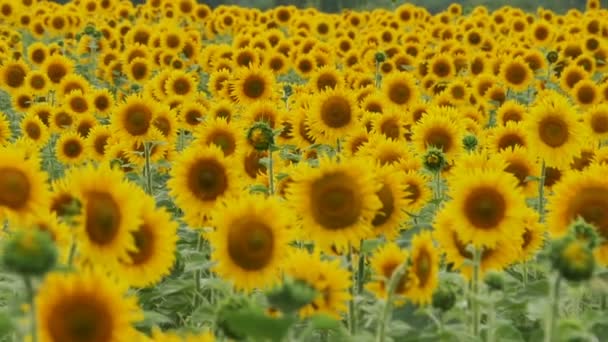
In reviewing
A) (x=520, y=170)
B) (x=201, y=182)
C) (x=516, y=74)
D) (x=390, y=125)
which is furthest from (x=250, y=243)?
(x=516, y=74)

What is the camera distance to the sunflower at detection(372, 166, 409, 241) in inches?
162

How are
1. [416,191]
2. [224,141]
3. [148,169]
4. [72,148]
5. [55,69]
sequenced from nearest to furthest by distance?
[416,191]
[224,141]
[148,169]
[72,148]
[55,69]

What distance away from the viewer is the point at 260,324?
237cm

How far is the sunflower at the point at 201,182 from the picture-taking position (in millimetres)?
4359

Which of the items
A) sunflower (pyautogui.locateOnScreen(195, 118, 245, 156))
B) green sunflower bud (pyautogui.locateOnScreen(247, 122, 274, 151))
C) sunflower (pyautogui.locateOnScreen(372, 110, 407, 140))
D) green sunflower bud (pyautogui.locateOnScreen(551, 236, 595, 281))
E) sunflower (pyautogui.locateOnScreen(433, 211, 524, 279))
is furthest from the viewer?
sunflower (pyautogui.locateOnScreen(372, 110, 407, 140))

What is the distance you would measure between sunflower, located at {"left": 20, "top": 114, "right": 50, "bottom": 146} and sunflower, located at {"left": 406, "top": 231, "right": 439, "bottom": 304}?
5.05m

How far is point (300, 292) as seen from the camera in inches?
104

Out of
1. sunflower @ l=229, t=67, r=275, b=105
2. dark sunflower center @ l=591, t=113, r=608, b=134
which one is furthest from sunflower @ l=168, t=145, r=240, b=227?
dark sunflower center @ l=591, t=113, r=608, b=134

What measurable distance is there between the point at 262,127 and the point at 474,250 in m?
1.59

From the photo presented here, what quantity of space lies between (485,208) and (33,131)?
519 centimetres

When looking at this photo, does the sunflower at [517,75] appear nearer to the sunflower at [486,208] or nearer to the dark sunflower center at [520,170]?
the dark sunflower center at [520,170]

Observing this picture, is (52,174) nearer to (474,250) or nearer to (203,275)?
(203,275)

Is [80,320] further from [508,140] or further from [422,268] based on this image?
[508,140]

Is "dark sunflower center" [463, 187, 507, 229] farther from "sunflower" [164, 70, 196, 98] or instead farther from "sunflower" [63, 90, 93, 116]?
"sunflower" [63, 90, 93, 116]
